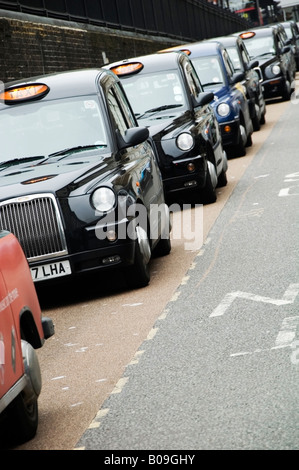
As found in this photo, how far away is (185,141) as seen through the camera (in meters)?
13.4

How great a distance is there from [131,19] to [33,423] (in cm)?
Answer: 3405

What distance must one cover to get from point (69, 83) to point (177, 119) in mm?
3575

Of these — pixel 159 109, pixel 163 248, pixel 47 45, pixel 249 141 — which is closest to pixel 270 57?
pixel 47 45

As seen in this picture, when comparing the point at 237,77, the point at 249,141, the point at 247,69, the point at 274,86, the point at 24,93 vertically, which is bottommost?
the point at 274,86

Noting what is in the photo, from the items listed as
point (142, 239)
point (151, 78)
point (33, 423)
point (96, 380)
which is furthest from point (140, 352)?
point (151, 78)

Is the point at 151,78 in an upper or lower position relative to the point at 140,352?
upper

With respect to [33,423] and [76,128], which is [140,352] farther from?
[76,128]

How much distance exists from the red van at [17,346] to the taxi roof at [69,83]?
15.3 feet

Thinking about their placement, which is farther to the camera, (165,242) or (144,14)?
(144,14)

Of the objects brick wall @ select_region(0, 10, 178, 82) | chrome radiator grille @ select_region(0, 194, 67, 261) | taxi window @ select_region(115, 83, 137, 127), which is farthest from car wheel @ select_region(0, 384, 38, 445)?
brick wall @ select_region(0, 10, 178, 82)

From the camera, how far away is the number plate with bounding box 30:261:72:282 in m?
8.88

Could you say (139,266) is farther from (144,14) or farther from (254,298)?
(144,14)

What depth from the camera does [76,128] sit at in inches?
398

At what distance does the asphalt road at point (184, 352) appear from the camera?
5320mm
